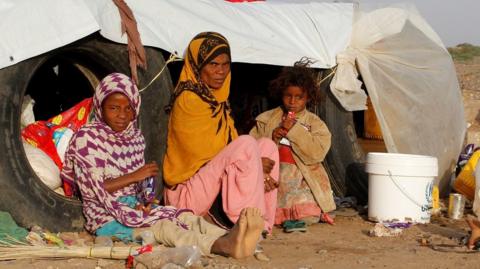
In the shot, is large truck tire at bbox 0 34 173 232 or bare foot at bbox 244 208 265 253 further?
large truck tire at bbox 0 34 173 232

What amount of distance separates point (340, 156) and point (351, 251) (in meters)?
1.87

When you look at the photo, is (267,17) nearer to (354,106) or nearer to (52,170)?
(354,106)

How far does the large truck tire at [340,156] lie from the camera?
6746 millimetres

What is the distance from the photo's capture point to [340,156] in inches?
269

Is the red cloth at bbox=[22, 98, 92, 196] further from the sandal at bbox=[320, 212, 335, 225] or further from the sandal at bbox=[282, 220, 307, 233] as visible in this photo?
the sandal at bbox=[320, 212, 335, 225]

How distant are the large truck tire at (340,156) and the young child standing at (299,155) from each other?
0.59m

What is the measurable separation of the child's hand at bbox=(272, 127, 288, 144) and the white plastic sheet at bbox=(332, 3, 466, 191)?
1.01 m

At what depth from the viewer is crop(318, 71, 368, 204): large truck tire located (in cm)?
675

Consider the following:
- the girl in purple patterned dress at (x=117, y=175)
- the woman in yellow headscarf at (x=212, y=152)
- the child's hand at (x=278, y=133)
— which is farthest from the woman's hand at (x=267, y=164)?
the girl in purple patterned dress at (x=117, y=175)

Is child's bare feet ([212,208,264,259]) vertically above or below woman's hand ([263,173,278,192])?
below

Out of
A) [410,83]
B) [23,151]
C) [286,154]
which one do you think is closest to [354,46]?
[410,83]

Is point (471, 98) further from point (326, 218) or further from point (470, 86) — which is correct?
point (326, 218)

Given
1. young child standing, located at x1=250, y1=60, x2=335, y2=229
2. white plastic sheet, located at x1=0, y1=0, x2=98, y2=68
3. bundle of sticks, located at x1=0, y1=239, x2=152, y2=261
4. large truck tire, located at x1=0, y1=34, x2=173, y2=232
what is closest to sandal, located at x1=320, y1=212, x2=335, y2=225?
young child standing, located at x1=250, y1=60, x2=335, y2=229

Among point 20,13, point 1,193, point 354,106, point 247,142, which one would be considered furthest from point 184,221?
point 354,106
